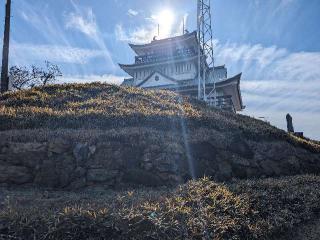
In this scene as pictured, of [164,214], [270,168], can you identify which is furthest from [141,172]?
[270,168]

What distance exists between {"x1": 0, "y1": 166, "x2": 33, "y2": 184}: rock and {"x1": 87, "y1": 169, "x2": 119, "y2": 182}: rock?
5.17 ft

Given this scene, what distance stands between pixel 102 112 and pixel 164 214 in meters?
7.73

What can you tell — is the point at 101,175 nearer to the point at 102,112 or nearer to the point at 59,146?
the point at 59,146

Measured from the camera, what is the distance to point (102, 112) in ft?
43.1

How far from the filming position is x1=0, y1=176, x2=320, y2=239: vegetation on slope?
5.33 metres

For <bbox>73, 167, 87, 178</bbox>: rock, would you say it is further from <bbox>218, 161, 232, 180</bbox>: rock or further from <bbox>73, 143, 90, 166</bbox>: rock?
<bbox>218, 161, 232, 180</bbox>: rock

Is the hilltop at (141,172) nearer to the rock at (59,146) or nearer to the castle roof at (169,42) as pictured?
the rock at (59,146)

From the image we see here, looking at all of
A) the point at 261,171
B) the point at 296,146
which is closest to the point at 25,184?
the point at 261,171

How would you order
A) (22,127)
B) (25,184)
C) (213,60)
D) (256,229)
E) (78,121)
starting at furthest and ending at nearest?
(213,60) < (78,121) < (22,127) < (25,184) < (256,229)

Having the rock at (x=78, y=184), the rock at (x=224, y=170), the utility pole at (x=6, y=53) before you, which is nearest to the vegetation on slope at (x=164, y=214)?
the rock at (x=78, y=184)

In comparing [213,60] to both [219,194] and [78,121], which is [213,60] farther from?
[219,194]

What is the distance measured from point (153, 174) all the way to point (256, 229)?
4035 mm

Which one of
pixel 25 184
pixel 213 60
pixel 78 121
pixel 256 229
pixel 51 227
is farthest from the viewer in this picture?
pixel 213 60

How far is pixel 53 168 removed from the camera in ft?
31.0
